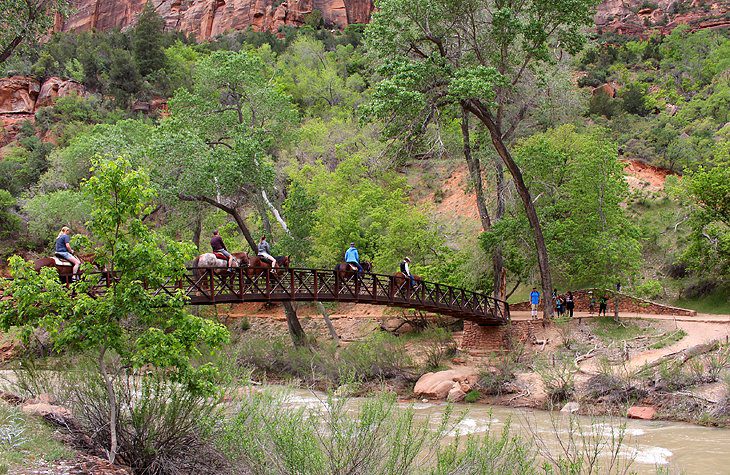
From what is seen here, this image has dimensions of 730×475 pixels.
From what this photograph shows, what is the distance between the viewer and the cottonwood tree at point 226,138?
26.8 meters

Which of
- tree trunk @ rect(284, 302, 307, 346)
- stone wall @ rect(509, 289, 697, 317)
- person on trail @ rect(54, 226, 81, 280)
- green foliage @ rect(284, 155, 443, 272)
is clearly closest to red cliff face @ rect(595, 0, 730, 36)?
green foliage @ rect(284, 155, 443, 272)

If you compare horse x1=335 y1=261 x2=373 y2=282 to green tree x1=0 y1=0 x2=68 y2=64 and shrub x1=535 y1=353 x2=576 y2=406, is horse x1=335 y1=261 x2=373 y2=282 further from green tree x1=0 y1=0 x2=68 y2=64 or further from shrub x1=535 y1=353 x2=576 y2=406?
green tree x1=0 y1=0 x2=68 y2=64

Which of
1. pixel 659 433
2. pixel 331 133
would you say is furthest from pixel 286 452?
pixel 331 133

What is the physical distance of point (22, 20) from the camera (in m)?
19.3

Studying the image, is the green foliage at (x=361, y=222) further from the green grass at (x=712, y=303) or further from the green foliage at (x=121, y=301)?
the green foliage at (x=121, y=301)

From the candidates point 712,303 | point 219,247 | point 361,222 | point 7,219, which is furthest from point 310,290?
point 7,219

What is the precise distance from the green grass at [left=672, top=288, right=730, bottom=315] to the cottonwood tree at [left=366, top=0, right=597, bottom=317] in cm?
844

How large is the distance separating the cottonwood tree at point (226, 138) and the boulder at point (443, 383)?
24.0 feet

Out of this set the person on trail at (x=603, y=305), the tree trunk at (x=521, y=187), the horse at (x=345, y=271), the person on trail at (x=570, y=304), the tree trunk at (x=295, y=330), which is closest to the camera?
the horse at (x=345, y=271)

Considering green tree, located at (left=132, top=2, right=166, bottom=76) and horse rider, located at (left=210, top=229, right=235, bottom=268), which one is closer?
horse rider, located at (left=210, top=229, right=235, bottom=268)

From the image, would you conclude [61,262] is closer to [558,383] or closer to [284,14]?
[558,383]

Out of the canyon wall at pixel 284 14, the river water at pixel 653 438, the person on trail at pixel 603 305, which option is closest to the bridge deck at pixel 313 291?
the person on trail at pixel 603 305

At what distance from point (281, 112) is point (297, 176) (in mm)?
9426

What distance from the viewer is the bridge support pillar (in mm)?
26781
